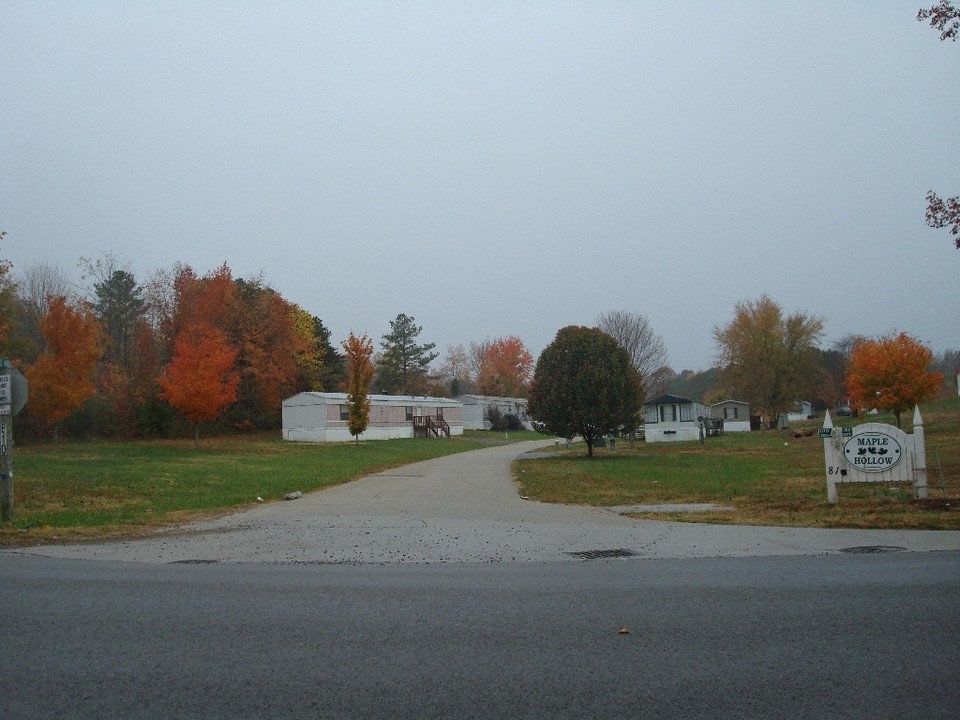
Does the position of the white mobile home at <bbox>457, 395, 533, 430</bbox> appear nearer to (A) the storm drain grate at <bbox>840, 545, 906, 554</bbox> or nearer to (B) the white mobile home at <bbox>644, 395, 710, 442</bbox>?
(B) the white mobile home at <bbox>644, 395, 710, 442</bbox>

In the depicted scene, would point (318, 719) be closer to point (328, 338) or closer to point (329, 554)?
point (329, 554)

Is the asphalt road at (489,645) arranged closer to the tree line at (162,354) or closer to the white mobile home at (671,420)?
the tree line at (162,354)

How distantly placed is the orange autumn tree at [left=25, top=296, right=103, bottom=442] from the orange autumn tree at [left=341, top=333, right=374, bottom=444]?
1561cm

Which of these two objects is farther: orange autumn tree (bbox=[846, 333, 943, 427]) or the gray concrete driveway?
orange autumn tree (bbox=[846, 333, 943, 427])

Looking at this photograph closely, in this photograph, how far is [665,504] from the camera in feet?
60.8

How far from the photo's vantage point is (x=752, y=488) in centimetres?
2162

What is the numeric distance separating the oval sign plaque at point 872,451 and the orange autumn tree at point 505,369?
319 ft

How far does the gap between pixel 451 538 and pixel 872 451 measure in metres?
9.53

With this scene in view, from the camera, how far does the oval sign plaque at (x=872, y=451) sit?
57.0 feet

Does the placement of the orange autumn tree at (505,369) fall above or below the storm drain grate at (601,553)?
above

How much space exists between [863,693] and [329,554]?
818 cm

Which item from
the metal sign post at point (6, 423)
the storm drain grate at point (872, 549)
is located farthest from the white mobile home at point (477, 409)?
the storm drain grate at point (872, 549)

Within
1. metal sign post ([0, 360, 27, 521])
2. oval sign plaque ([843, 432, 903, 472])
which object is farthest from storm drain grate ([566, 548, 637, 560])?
metal sign post ([0, 360, 27, 521])

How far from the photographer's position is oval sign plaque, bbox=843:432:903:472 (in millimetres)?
17359
